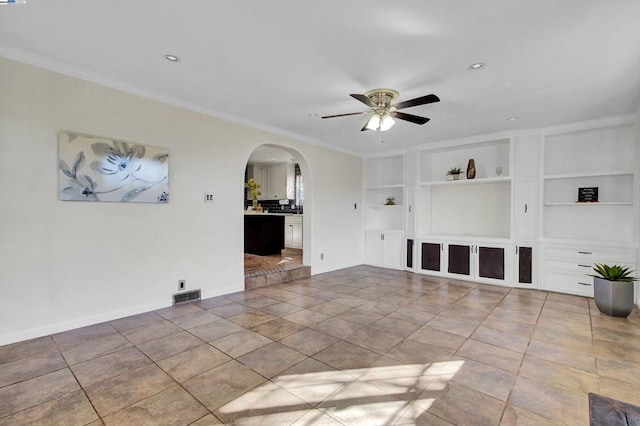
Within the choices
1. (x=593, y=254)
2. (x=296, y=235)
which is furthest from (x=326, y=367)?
(x=296, y=235)

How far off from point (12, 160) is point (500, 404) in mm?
4199

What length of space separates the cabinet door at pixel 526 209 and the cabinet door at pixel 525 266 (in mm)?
209

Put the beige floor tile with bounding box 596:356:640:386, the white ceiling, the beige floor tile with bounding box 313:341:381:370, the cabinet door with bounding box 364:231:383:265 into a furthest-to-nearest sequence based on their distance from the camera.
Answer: the cabinet door with bounding box 364:231:383:265
the beige floor tile with bounding box 313:341:381:370
the beige floor tile with bounding box 596:356:640:386
the white ceiling

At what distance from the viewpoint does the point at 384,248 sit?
21.0ft

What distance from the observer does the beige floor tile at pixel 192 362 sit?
2189mm

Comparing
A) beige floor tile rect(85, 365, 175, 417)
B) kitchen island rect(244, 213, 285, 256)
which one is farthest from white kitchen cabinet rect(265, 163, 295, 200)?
beige floor tile rect(85, 365, 175, 417)

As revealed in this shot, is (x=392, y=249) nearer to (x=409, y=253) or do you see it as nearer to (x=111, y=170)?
(x=409, y=253)

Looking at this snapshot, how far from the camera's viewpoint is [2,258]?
8.41ft

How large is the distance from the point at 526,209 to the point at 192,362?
5098 mm

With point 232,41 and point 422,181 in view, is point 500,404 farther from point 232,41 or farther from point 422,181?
point 422,181

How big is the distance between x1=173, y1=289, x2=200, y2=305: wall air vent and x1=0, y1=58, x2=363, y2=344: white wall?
0.08 meters

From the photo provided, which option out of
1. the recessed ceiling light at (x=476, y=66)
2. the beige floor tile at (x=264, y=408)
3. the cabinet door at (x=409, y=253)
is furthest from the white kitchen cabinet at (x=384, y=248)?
the beige floor tile at (x=264, y=408)

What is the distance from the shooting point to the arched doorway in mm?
5215

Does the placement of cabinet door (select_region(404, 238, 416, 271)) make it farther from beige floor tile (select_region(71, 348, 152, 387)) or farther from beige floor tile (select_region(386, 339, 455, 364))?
beige floor tile (select_region(71, 348, 152, 387))
